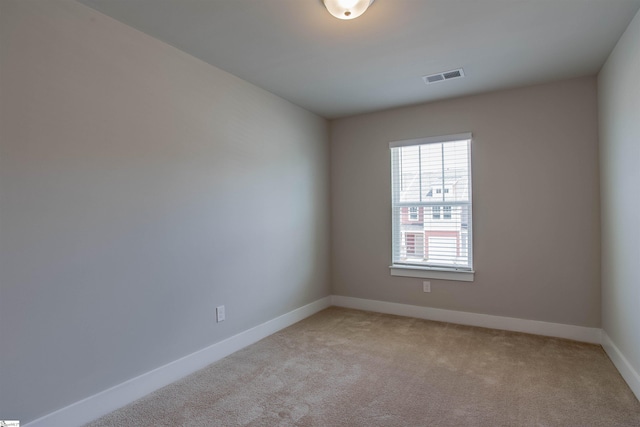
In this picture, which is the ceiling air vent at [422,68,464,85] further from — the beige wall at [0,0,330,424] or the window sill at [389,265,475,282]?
the window sill at [389,265,475,282]

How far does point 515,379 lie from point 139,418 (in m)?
2.55

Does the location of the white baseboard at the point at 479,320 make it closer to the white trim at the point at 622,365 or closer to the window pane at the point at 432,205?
the white trim at the point at 622,365

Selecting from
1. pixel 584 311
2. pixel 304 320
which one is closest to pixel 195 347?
pixel 304 320

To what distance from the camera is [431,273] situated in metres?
3.97

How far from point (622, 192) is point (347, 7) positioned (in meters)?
2.38

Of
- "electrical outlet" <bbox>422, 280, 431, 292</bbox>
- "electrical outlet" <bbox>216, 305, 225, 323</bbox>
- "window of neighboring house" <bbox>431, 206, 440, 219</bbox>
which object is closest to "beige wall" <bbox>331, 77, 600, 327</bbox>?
"electrical outlet" <bbox>422, 280, 431, 292</bbox>

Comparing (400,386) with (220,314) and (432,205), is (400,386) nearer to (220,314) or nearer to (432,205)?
(220,314)

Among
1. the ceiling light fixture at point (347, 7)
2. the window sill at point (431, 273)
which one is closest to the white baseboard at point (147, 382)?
the window sill at point (431, 273)

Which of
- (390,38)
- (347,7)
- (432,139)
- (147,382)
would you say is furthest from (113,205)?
(432,139)

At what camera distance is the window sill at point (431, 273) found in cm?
379

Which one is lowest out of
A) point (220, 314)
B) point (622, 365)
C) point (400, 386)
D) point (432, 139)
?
point (400, 386)

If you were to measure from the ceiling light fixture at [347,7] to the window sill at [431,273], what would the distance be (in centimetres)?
284

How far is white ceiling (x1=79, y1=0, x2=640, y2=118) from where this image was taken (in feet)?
6.98

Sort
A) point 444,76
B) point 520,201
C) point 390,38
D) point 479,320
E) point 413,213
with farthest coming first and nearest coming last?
point 413,213
point 479,320
point 520,201
point 444,76
point 390,38
